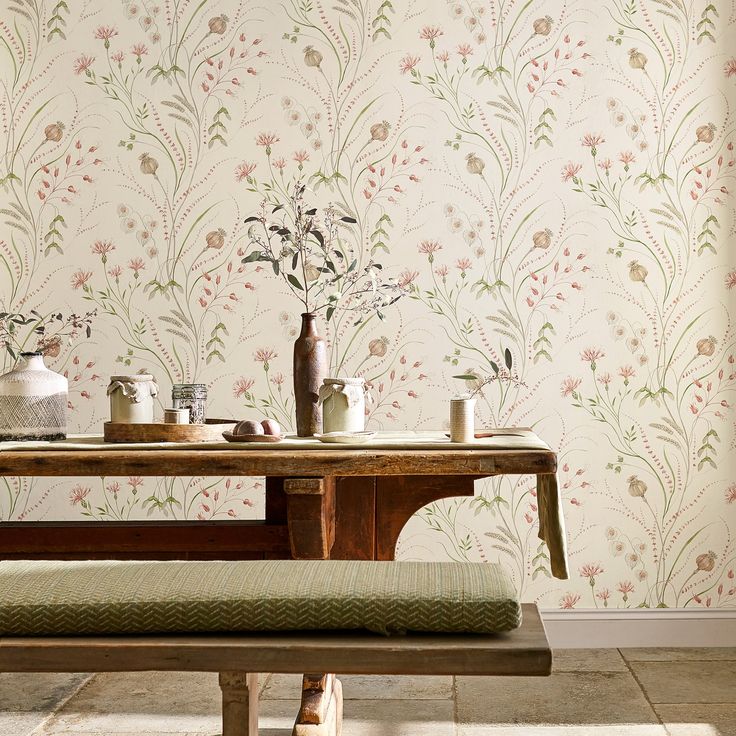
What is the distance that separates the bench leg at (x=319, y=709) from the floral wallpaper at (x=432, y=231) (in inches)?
34.2

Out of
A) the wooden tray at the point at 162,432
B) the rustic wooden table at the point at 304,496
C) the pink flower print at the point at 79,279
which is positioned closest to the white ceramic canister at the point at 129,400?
the wooden tray at the point at 162,432

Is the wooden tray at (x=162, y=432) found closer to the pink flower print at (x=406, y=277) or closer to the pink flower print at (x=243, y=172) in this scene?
the pink flower print at (x=406, y=277)

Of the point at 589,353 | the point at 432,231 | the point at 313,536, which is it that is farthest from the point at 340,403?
the point at 589,353

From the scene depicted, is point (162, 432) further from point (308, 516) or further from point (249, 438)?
point (308, 516)

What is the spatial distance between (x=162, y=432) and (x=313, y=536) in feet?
1.37

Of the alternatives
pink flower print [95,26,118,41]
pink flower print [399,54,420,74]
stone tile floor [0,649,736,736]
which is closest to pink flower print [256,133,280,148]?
pink flower print [399,54,420,74]

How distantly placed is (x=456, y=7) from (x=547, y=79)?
380 millimetres

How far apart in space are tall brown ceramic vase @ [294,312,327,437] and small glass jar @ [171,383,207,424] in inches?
9.7

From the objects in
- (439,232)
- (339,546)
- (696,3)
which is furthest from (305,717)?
(696,3)

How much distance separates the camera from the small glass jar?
7.13 ft

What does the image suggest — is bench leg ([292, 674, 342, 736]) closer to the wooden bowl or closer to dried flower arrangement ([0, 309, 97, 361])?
the wooden bowl

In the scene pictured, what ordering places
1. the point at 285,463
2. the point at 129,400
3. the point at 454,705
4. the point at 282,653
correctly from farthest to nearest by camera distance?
the point at 454,705, the point at 129,400, the point at 285,463, the point at 282,653

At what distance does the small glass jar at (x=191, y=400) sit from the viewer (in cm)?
217

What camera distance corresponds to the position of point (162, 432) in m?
1.97
